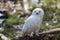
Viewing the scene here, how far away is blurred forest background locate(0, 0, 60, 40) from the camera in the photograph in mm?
Answer: 3691

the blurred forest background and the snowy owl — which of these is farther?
the blurred forest background

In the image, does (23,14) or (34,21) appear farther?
(23,14)

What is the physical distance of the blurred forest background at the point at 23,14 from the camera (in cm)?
369

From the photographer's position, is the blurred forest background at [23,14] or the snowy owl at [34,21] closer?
the snowy owl at [34,21]

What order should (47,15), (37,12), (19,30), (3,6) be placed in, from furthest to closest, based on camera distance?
(3,6), (47,15), (19,30), (37,12)

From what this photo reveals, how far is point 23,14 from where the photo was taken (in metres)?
4.22

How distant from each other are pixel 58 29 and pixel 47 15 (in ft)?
2.06

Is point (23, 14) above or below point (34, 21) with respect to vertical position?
below

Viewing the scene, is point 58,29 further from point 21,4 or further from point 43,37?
point 21,4

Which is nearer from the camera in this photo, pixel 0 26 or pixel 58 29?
pixel 58 29

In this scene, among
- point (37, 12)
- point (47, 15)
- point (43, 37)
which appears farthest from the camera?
point (47, 15)

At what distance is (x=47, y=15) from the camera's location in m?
4.11

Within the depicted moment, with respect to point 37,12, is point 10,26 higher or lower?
lower

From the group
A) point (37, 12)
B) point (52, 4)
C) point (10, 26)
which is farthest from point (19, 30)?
point (52, 4)
